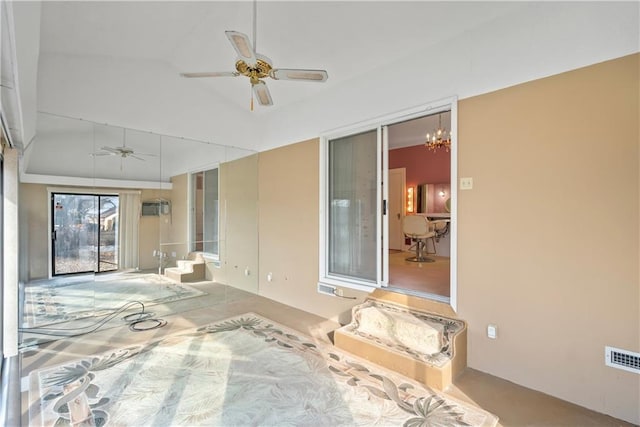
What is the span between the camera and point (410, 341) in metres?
2.95

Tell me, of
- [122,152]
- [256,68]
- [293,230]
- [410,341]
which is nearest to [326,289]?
[293,230]

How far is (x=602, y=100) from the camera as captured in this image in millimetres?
2238

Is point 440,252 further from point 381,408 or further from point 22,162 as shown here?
point 22,162

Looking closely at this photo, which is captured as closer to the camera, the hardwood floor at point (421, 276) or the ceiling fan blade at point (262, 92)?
the ceiling fan blade at point (262, 92)

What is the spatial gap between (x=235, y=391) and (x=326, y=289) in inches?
79.4

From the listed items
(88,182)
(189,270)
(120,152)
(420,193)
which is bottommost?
(189,270)

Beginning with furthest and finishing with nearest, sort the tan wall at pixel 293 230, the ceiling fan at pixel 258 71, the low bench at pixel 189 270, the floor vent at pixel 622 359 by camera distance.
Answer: the low bench at pixel 189 270 → the tan wall at pixel 293 230 → the ceiling fan at pixel 258 71 → the floor vent at pixel 622 359

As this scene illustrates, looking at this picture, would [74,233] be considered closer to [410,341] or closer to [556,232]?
[410,341]

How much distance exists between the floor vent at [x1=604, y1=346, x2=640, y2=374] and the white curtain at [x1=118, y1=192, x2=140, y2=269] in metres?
5.27

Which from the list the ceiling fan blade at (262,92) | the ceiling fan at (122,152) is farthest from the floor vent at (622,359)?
the ceiling fan at (122,152)

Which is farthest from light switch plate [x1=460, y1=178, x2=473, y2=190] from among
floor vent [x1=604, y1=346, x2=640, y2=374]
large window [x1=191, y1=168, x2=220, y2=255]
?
large window [x1=191, y1=168, x2=220, y2=255]

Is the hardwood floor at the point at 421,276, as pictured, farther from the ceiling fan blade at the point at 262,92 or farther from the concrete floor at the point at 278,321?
the ceiling fan blade at the point at 262,92

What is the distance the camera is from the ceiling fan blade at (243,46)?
83.1 inches

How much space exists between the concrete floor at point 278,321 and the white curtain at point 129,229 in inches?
32.5
